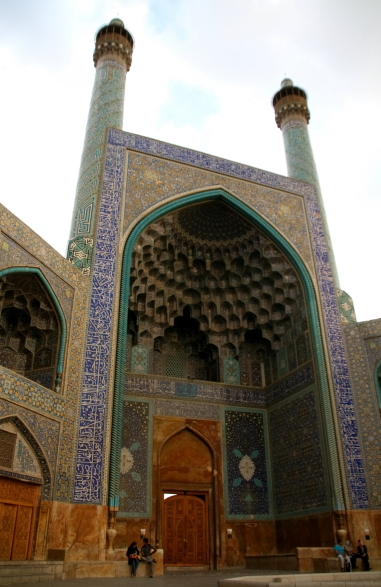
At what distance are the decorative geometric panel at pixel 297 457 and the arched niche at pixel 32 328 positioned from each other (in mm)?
4413

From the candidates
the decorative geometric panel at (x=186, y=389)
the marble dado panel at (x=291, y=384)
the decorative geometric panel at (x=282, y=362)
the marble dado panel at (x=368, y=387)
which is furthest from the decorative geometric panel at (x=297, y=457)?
the decorative geometric panel at (x=186, y=389)

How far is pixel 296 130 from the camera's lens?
1307 cm

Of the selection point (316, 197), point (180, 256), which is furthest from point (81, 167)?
point (316, 197)

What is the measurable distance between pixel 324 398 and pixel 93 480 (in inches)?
158

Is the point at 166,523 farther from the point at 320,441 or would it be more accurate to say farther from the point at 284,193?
the point at 284,193

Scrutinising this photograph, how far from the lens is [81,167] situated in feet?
33.2

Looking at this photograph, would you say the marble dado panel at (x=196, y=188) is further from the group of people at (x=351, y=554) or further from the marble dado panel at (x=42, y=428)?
the group of people at (x=351, y=554)

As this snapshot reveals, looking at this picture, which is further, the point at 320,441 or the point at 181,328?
the point at 181,328

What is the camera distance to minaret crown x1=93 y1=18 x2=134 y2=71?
1212cm

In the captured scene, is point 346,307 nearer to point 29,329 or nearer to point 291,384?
point 291,384

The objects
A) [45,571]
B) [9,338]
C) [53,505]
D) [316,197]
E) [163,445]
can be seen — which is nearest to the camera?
[45,571]

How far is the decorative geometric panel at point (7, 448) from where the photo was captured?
19.9 feet

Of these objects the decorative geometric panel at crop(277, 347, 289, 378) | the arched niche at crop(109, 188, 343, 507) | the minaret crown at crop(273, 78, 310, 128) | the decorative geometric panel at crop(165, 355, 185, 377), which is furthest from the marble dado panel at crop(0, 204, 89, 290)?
the minaret crown at crop(273, 78, 310, 128)

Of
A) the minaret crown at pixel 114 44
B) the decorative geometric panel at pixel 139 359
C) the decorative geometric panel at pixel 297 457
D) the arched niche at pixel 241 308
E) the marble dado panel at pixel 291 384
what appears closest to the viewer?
the arched niche at pixel 241 308
